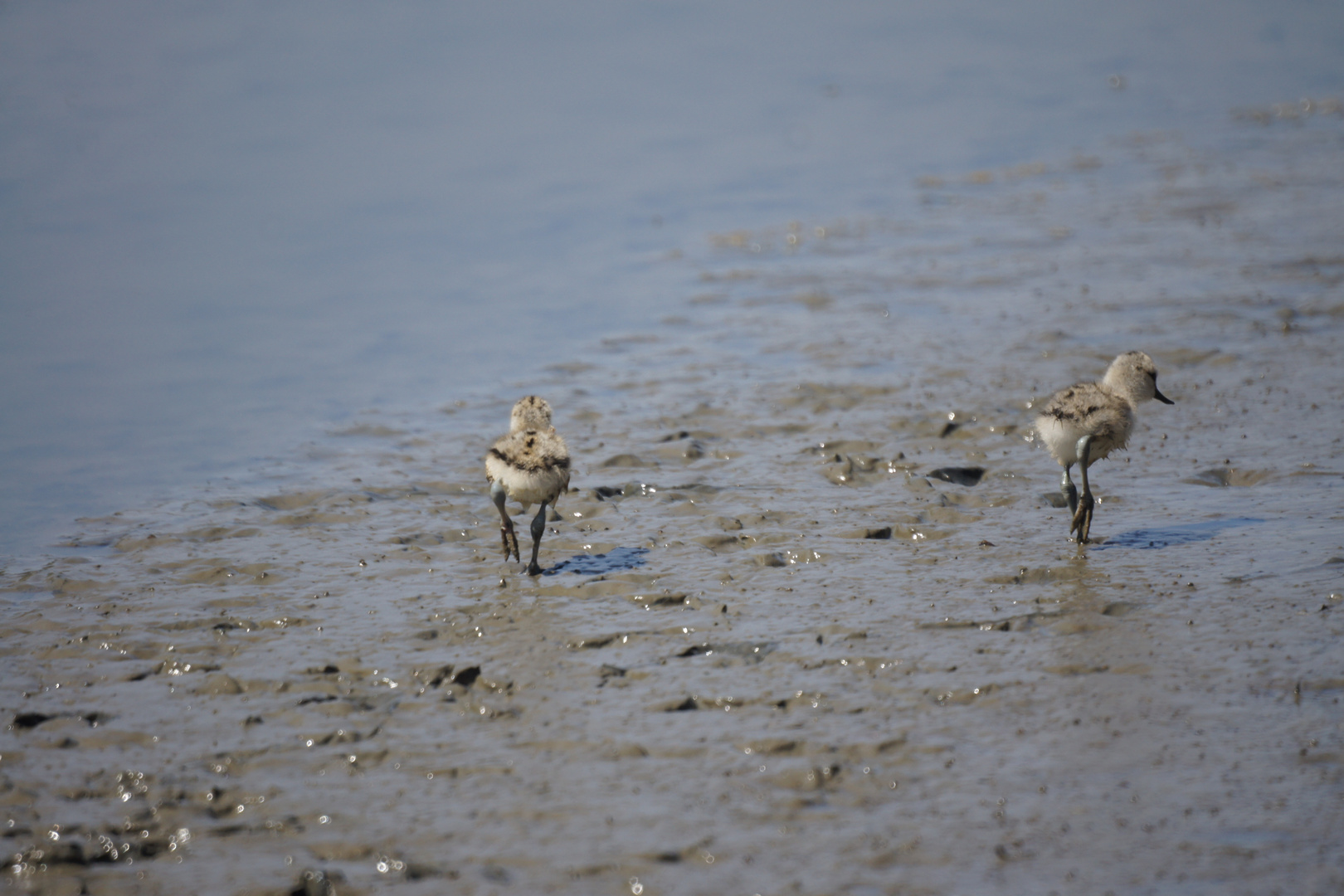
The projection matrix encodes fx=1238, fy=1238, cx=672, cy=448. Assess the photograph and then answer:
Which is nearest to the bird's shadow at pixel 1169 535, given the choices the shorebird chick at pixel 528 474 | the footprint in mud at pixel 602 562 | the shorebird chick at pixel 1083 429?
the shorebird chick at pixel 1083 429

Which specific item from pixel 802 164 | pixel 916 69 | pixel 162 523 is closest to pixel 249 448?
pixel 162 523

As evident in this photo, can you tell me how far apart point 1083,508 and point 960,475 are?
1.42 metres

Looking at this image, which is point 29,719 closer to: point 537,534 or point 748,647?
point 537,534

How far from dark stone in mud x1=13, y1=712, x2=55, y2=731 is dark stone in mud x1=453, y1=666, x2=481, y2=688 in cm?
197

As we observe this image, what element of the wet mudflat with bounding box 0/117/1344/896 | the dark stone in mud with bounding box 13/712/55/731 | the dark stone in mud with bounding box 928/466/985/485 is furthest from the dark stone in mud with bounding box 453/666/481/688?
the dark stone in mud with bounding box 928/466/985/485

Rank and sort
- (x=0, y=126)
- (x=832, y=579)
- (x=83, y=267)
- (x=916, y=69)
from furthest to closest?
1. (x=916, y=69)
2. (x=0, y=126)
3. (x=83, y=267)
4. (x=832, y=579)

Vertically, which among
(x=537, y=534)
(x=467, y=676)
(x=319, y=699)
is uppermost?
(x=537, y=534)

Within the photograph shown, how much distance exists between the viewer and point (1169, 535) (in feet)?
25.1

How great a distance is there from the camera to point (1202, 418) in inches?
377

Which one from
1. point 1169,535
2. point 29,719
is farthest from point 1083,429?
point 29,719

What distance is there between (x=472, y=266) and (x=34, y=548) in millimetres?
7752

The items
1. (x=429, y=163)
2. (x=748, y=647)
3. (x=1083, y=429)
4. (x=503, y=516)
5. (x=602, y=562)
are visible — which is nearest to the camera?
(x=748, y=647)

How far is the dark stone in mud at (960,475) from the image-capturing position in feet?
28.9

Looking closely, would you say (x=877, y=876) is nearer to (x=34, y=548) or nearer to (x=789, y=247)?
(x=34, y=548)
